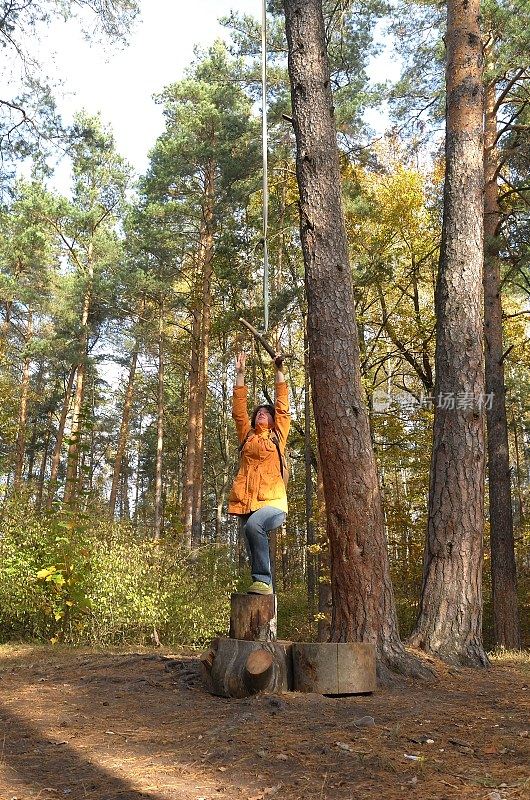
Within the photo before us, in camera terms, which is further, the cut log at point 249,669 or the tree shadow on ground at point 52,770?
the cut log at point 249,669

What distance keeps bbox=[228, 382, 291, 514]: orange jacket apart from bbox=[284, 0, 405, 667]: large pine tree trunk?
0.39 metres

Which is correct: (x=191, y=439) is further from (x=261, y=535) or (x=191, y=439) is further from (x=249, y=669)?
(x=249, y=669)

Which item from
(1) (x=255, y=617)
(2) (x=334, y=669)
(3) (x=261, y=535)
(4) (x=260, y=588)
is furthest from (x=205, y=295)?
(2) (x=334, y=669)

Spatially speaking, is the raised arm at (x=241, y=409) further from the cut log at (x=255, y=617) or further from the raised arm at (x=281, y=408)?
the cut log at (x=255, y=617)

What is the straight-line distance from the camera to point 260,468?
5.83 m

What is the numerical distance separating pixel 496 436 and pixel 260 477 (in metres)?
7.98

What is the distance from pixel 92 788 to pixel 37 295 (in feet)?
74.7

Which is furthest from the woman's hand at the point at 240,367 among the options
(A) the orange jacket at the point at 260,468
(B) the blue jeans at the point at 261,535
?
(B) the blue jeans at the point at 261,535

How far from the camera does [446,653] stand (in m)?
6.45

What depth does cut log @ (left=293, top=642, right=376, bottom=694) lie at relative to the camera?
17.0 feet

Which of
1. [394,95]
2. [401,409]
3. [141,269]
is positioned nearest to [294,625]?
[401,409]

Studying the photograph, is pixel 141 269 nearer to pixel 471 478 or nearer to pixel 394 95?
pixel 394 95

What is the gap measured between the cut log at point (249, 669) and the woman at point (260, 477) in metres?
0.47

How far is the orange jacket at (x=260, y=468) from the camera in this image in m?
5.77
